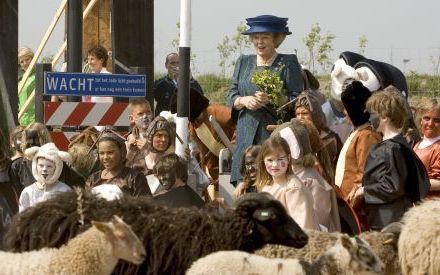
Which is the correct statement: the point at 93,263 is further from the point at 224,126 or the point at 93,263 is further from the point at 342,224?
the point at 224,126

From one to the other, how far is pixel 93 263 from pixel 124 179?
3.11m

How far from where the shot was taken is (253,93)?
11742mm

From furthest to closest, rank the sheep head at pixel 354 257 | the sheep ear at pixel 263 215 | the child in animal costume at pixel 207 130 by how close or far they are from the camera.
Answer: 1. the child in animal costume at pixel 207 130
2. the sheep ear at pixel 263 215
3. the sheep head at pixel 354 257

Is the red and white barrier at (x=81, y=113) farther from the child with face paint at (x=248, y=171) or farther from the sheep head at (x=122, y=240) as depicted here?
the sheep head at (x=122, y=240)

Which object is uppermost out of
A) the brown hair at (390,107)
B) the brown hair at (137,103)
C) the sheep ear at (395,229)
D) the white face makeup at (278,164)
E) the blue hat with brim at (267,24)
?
the blue hat with brim at (267,24)

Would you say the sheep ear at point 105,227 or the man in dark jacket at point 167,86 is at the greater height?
the man in dark jacket at point 167,86

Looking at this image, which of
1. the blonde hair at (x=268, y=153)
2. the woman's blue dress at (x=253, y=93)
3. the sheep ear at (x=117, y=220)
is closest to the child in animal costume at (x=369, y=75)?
the woman's blue dress at (x=253, y=93)

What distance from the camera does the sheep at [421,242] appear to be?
7512 millimetres

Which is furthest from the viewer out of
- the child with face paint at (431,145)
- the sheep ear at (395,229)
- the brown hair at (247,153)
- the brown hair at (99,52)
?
the brown hair at (99,52)

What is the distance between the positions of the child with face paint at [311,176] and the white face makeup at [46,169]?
167 cm

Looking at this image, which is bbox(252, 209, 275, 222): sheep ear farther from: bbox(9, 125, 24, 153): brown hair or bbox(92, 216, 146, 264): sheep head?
bbox(9, 125, 24, 153): brown hair

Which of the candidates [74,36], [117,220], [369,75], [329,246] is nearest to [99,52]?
[74,36]

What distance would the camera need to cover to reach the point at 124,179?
33.6ft

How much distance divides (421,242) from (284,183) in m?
1.83
